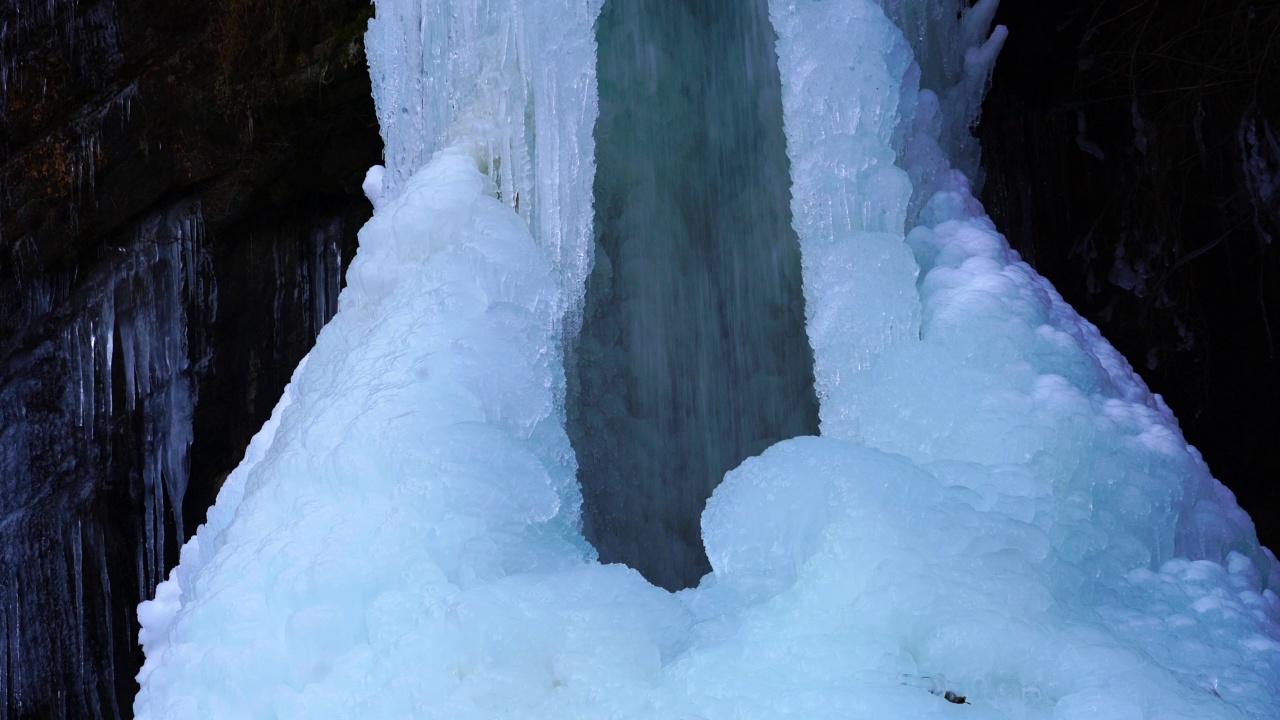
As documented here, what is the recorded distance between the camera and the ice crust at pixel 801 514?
5.82ft

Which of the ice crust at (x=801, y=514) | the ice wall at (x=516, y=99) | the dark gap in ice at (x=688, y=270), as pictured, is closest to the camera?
the ice crust at (x=801, y=514)

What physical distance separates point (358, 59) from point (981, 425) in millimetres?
3756

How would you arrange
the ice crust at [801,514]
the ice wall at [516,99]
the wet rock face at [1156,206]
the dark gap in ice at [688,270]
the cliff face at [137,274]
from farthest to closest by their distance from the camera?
the cliff face at [137,274] < the wet rock face at [1156,206] < the dark gap in ice at [688,270] < the ice wall at [516,99] < the ice crust at [801,514]

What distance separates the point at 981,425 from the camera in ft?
7.22

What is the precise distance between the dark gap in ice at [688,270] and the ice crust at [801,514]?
430 mm

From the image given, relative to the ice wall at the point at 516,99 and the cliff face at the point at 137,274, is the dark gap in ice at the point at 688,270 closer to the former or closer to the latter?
the ice wall at the point at 516,99

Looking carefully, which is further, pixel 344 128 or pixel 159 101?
pixel 159 101

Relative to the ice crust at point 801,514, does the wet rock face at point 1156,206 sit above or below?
above

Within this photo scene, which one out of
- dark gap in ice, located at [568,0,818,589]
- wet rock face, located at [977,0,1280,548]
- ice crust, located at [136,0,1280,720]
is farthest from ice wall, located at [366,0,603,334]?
wet rock face, located at [977,0,1280,548]

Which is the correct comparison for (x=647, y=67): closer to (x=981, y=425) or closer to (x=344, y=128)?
(x=981, y=425)

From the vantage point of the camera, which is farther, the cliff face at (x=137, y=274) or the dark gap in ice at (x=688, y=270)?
the cliff face at (x=137, y=274)

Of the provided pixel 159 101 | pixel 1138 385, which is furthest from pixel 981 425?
pixel 159 101

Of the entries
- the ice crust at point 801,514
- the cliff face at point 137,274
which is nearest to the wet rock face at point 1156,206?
the ice crust at point 801,514

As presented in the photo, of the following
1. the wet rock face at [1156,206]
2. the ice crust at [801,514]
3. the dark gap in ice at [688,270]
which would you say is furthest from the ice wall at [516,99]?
the wet rock face at [1156,206]
